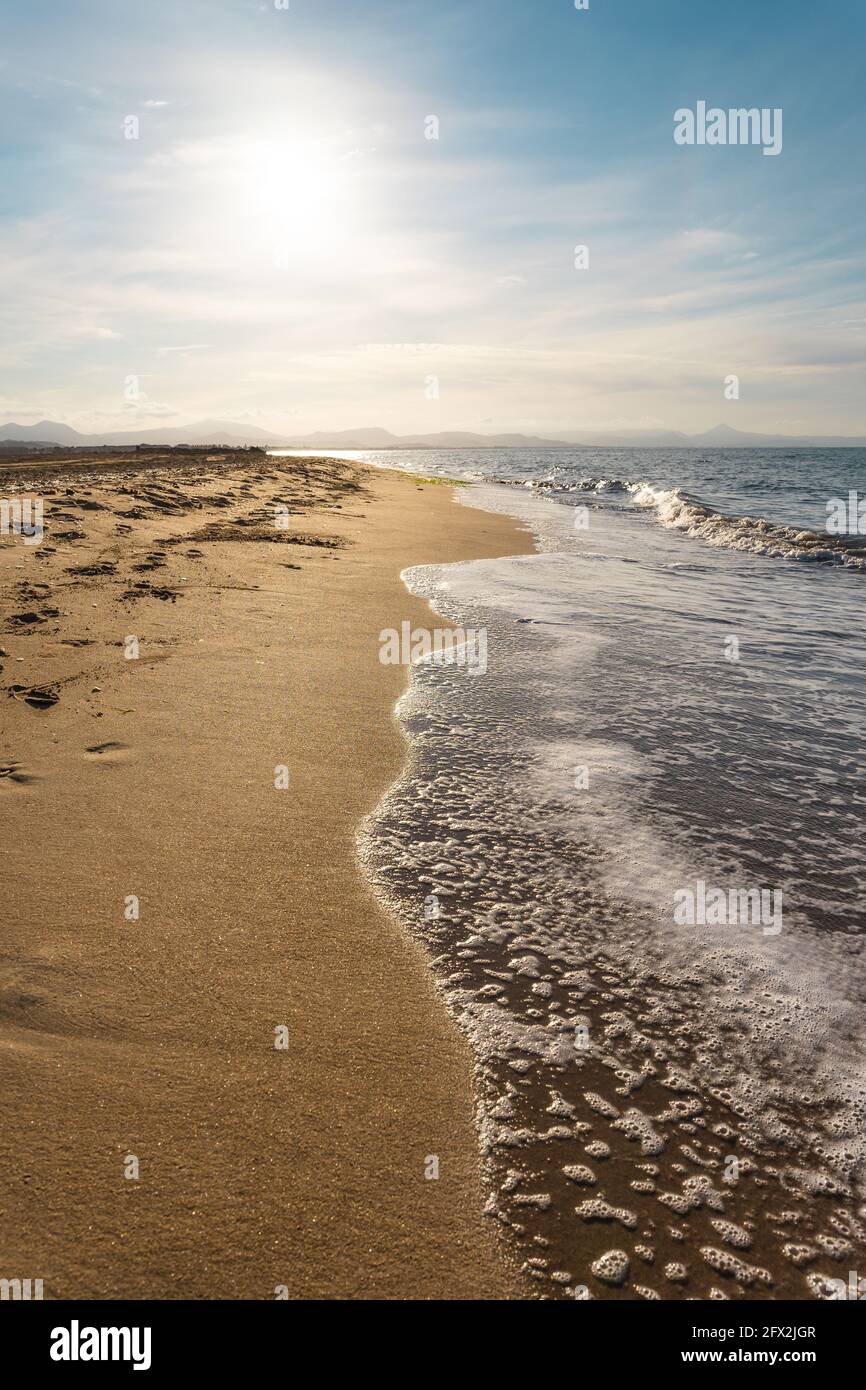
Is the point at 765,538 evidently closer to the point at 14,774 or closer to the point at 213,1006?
the point at 14,774

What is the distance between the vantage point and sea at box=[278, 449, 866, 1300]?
237 centimetres

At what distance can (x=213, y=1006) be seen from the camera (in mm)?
3031

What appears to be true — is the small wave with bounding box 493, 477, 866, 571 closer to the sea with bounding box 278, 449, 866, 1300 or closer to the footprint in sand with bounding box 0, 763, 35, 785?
the sea with bounding box 278, 449, 866, 1300

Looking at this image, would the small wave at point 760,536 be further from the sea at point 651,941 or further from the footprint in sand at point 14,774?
the footprint in sand at point 14,774

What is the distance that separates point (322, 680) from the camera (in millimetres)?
7039

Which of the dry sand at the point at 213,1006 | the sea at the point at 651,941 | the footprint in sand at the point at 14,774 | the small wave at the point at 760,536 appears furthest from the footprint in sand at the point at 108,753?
the small wave at the point at 760,536

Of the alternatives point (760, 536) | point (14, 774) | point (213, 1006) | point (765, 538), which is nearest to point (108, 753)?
point (14, 774)

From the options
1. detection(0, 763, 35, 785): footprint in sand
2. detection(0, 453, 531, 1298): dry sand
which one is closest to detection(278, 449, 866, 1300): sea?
detection(0, 453, 531, 1298): dry sand

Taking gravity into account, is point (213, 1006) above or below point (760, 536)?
below

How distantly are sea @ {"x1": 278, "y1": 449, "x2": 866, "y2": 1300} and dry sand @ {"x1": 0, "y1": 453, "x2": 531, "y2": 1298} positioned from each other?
27 centimetres

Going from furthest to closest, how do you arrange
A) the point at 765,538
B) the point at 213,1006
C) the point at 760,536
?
the point at 760,536
the point at 765,538
the point at 213,1006

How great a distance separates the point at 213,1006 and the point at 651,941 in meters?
2.24
